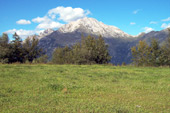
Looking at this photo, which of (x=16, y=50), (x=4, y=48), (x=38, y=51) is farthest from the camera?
(x=38, y=51)

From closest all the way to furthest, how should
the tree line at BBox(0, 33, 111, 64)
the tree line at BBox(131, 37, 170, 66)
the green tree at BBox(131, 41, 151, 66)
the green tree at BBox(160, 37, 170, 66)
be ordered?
1. the tree line at BBox(0, 33, 111, 64)
2. the green tree at BBox(160, 37, 170, 66)
3. the tree line at BBox(131, 37, 170, 66)
4. the green tree at BBox(131, 41, 151, 66)

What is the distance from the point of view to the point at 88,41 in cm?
6675

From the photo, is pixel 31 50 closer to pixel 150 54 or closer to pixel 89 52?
pixel 89 52

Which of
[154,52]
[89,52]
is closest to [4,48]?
[89,52]

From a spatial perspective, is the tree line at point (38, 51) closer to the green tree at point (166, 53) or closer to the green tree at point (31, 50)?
the green tree at point (31, 50)

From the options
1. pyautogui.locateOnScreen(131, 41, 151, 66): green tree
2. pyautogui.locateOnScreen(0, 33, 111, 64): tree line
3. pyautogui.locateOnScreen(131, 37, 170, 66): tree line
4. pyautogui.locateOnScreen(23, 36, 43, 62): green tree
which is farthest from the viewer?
pyautogui.locateOnScreen(23, 36, 43, 62): green tree

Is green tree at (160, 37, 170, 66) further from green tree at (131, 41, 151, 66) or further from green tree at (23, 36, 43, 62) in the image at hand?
green tree at (23, 36, 43, 62)

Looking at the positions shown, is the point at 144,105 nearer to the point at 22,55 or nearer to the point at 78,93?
the point at 78,93

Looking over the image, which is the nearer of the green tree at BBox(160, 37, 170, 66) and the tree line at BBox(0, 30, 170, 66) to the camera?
the tree line at BBox(0, 30, 170, 66)

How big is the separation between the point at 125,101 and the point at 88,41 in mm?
58644

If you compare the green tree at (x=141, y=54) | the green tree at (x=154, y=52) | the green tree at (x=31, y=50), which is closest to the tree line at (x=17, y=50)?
the green tree at (x=31, y=50)

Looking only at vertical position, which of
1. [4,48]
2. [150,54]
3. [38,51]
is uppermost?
[38,51]

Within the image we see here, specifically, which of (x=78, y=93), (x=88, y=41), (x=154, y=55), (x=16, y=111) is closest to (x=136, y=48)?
(x=154, y=55)

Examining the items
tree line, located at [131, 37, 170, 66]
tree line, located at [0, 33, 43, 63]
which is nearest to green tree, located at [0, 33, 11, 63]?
tree line, located at [0, 33, 43, 63]
